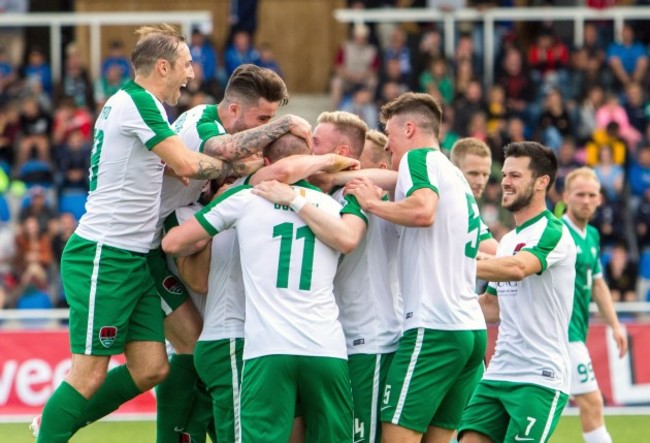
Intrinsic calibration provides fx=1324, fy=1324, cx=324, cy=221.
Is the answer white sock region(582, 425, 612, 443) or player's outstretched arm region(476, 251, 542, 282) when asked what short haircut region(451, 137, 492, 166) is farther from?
white sock region(582, 425, 612, 443)

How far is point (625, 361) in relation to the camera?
14.3m

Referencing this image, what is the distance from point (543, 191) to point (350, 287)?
159cm

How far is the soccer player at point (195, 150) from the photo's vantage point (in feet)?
A: 26.3

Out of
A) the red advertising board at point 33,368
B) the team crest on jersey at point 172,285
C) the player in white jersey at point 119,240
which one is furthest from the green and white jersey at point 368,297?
the red advertising board at point 33,368

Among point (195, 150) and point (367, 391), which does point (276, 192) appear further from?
point (367, 391)

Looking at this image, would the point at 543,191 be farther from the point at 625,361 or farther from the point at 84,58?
the point at 84,58

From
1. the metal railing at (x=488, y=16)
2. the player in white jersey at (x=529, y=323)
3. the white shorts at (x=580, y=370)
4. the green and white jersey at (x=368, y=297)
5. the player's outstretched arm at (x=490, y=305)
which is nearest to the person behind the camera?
the green and white jersey at (x=368, y=297)

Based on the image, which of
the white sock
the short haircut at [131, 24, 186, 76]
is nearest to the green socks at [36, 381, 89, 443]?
the short haircut at [131, 24, 186, 76]

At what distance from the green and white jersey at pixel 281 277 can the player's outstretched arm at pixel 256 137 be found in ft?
1.20

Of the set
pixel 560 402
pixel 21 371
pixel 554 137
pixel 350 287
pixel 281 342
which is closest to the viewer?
pixel 281 342

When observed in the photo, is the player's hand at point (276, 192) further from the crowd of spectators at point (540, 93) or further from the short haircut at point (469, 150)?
the crowd of spectators at point (540, 93)

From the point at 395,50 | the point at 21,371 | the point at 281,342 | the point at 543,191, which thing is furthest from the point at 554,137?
the point at 281,342

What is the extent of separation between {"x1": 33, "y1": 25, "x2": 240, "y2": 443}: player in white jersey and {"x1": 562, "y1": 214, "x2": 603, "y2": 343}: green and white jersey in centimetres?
387

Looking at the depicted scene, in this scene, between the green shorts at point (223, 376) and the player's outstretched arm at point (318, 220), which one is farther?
the green shorts at point (223, 376)
